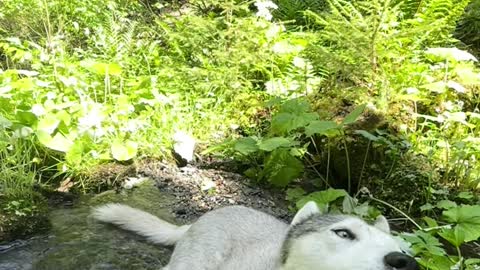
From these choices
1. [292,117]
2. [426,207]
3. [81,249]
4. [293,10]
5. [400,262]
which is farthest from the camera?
[293,10]

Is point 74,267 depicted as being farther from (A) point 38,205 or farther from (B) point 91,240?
(A) point 38,205

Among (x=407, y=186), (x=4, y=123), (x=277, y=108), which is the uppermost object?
(x=4, y=123)

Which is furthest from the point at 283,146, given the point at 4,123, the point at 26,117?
the point at 4,123

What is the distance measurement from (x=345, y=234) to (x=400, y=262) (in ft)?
0.98

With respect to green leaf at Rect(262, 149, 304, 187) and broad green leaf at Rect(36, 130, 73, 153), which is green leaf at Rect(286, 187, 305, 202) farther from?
broad green leaf at Rect(36, 130, 73, 153)

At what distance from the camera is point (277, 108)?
5.68m

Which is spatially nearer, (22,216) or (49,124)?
(22,216)

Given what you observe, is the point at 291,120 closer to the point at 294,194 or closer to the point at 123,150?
the point at 294,194

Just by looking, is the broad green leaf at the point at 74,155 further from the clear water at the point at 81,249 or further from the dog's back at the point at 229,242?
the dog's back at the point at 229,242

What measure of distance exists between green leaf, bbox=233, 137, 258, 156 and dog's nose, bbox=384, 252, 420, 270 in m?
2.50

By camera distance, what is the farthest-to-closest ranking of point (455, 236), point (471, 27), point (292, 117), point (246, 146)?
1. point (471, 27)
2. point (246, 146)
3. point (292, 117)
4. point (455, 236)

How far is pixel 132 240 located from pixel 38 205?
2.99ft

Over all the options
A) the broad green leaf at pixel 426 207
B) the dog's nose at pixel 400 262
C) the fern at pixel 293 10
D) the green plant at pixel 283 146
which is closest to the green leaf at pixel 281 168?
the green plant at pixel 283 146

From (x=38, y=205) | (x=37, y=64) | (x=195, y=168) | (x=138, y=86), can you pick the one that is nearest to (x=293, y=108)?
(x=195, y=168)
